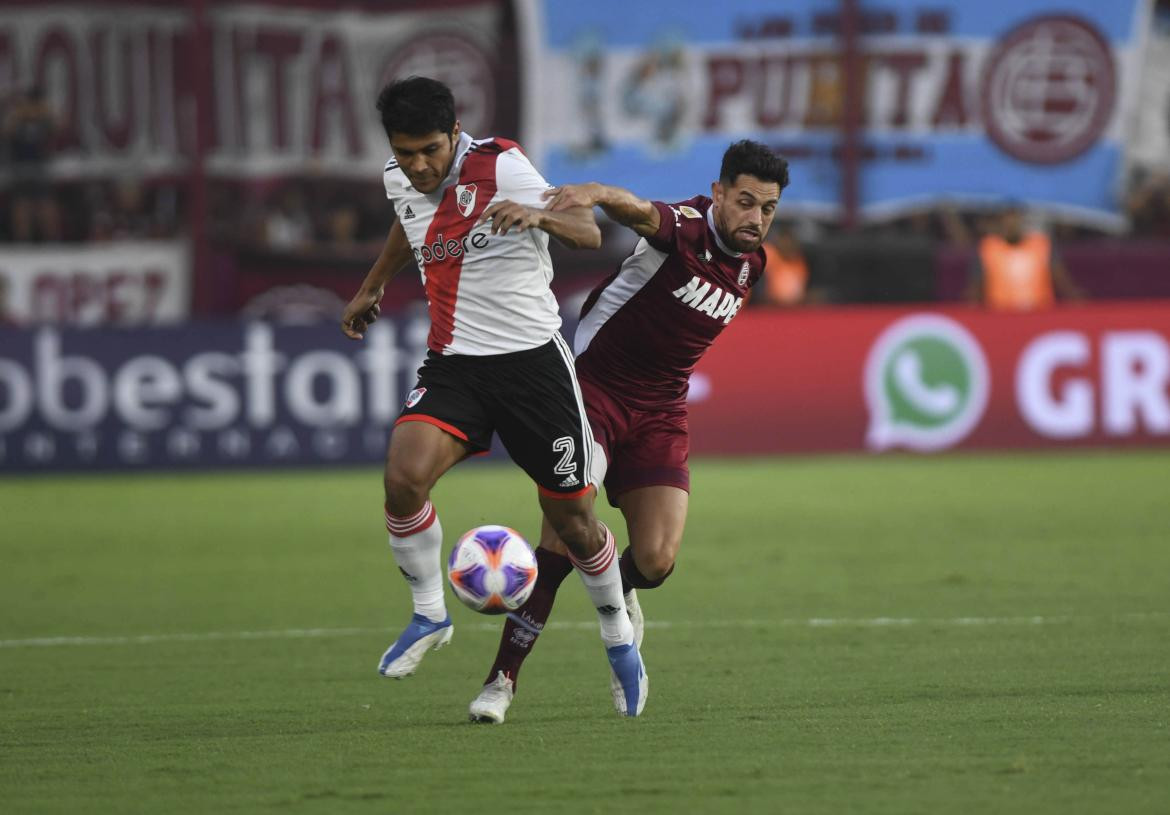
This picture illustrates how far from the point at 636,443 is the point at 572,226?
1502mm

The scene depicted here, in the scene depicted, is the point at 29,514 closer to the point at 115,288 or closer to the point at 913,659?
the point at 115,288

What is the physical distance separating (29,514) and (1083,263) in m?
11.4

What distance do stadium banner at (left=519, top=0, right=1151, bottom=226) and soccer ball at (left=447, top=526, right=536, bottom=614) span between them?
50.5ft

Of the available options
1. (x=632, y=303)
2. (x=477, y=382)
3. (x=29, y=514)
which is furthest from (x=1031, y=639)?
(x=29, y=514)

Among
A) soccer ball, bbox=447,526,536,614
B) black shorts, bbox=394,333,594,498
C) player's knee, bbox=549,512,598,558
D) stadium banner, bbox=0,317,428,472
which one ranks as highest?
black shorts, bbox=394,333,594,498

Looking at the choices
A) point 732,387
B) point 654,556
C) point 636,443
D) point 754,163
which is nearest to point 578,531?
point 654,556

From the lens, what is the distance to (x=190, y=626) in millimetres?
9008

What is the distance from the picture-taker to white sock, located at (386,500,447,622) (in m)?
6.55

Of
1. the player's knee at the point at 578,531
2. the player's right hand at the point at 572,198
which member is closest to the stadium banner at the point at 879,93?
the player's knee at the point at 578,531

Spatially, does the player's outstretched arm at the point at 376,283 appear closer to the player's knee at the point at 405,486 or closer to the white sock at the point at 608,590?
the player's knee at the point at 405,486

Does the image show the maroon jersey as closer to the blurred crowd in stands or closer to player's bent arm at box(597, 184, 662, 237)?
player's bent arm at box(597, 184, 662, 237)

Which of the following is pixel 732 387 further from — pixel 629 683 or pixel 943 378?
pixel 629 683

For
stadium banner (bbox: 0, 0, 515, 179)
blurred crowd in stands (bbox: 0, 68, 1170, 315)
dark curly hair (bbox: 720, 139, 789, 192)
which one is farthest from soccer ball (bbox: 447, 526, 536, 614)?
stadium banner (bbox: 0, 0, 515, 179)

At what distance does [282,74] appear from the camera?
2239 cm
